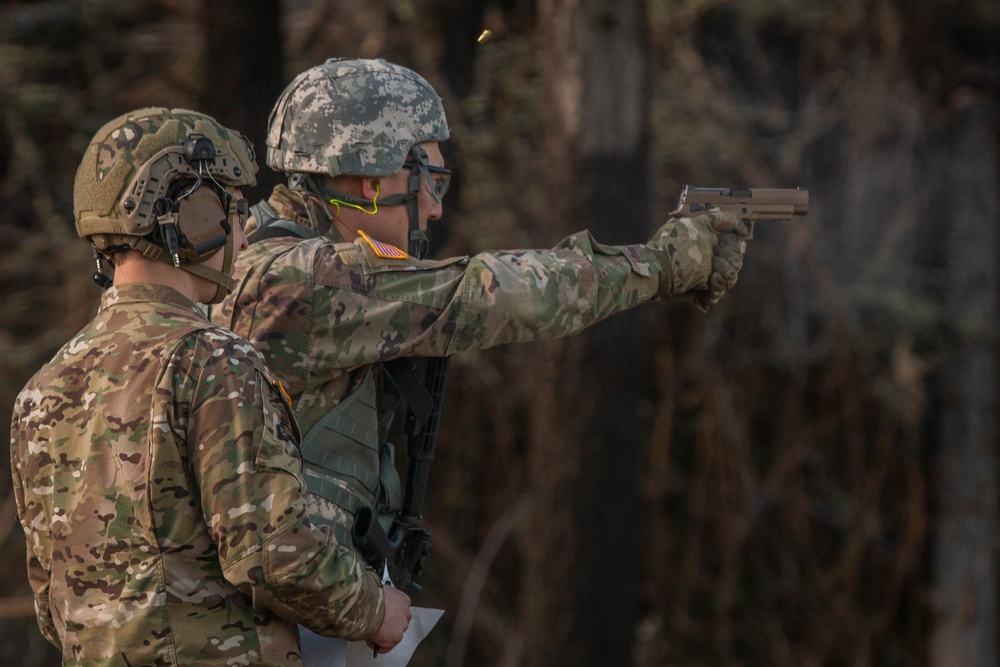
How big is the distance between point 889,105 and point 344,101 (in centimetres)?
614

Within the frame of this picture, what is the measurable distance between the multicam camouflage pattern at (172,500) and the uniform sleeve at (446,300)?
55 cm

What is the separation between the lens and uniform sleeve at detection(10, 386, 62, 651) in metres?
2.46

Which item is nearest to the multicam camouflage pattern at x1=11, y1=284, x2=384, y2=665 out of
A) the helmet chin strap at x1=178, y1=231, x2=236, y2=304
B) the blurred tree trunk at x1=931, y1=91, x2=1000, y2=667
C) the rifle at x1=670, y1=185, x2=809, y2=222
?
the helmet chin strap at x1=178, y1=231, x2=236, y2=304

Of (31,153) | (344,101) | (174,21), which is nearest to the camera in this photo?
(344,101)

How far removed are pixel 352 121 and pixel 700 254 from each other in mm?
972

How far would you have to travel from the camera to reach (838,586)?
320 inches

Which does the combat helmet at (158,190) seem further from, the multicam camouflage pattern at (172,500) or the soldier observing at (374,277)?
the soldier observing at (374,277)

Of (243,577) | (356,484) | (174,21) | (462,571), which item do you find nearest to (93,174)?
(243,577)

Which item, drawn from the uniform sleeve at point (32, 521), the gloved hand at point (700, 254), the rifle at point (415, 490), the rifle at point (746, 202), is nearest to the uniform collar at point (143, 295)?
the uniform sleeve at point (32, 521)

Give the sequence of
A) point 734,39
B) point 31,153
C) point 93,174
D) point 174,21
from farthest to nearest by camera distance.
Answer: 1. point 734,39
2. point 174,21
3. point 31,153
4. point 93,174

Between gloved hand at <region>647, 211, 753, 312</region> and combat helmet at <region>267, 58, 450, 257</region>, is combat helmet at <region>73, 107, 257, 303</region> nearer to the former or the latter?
combat helmet at <region>267, 58, 450, 257</region>

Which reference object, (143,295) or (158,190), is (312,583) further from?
(158,190)

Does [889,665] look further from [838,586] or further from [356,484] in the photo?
[356,484]

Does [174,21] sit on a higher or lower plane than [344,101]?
higher
